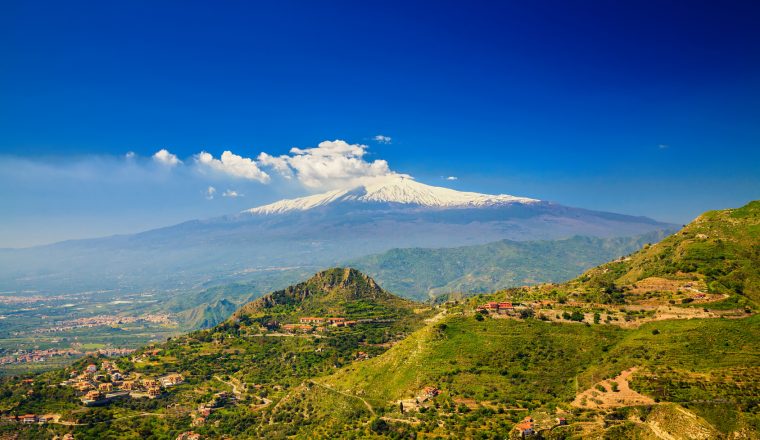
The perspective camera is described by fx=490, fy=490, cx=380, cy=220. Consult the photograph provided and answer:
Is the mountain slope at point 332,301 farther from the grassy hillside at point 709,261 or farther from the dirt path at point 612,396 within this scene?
the dirt path at point 612,396

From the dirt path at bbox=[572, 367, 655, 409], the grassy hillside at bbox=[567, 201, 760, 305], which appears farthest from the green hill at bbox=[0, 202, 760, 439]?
the grassy hillside at bbox=[567, 201, 760, 305]

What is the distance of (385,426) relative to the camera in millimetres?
56625

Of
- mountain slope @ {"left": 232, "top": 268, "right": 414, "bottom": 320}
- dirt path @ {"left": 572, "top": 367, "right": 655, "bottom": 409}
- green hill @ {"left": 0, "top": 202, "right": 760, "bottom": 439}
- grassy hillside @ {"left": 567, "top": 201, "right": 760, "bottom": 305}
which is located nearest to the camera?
green hill @ {"left": 0, "top": 202, "right": 760, "bottom": 439}

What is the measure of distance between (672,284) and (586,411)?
34.9m

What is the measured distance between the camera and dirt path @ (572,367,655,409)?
49094 millimetres

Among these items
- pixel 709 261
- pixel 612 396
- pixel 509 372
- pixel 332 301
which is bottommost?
pixel 509 372

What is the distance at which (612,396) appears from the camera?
167ft

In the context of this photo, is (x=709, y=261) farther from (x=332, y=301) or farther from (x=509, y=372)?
(x=332, y=301)

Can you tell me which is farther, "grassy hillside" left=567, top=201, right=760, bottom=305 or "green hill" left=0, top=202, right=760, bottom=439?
"grassy hillside" left=567, top=201, right=760, bottom=305

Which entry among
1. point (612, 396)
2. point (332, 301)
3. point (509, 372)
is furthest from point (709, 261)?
point (332, 301)

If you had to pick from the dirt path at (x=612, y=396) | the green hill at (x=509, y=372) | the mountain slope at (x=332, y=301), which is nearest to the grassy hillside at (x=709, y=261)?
the green hill at (x=509, y=372)

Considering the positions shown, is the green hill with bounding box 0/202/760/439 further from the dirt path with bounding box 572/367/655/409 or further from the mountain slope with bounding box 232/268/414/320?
the mountain slope with bounding box 232/268/414/320

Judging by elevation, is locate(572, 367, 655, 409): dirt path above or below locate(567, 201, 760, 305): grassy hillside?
below

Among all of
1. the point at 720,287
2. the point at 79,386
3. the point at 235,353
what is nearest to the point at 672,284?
the point at 720,287
